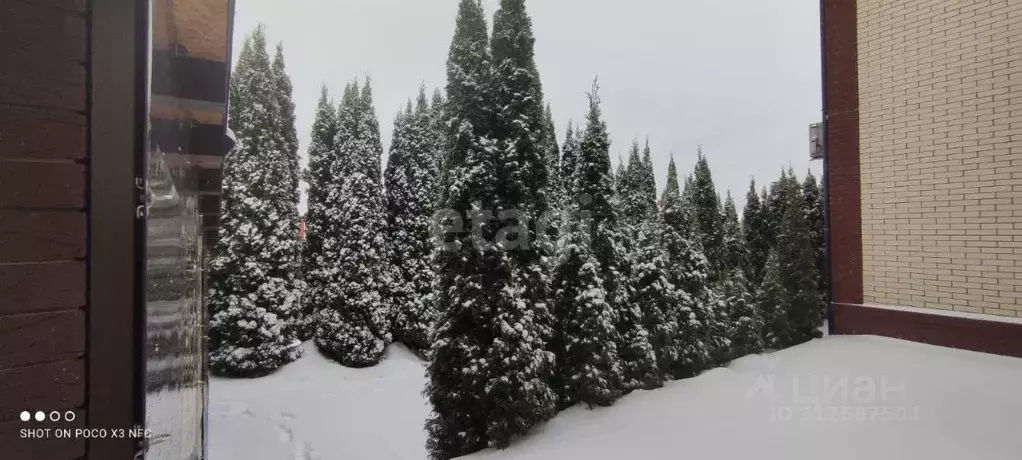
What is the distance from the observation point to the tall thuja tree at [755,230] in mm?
32094

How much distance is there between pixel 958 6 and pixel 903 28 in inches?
25.5

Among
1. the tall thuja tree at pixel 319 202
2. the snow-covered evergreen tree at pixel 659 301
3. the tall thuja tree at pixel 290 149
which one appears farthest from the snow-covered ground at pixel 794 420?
the tall thuja tree at pixel 319 202

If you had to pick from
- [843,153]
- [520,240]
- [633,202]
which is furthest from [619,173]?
[843,153]

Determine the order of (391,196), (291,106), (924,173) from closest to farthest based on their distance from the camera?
(924,173)
(291,106)
(391,196)

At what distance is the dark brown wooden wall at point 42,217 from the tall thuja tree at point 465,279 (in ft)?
31.9

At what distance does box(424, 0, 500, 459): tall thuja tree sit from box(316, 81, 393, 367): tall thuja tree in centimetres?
Answer: 1068

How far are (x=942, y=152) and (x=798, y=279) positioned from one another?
18789 mm

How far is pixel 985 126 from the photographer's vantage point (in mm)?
5633

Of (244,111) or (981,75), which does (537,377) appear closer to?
(981,75)

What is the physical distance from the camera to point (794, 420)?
20.8 feet

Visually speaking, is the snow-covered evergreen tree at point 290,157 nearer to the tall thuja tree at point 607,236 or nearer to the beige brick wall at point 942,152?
the tall thuja tree at point 607,236

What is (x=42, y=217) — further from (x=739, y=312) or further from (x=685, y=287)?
(x=739, y=312)

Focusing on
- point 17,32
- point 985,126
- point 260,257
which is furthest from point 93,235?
point 260,257

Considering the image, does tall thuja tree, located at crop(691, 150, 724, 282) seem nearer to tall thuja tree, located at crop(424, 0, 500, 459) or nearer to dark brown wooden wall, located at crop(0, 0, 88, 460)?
tall thuja tree, located at crop(424, 0, 500, 459)
